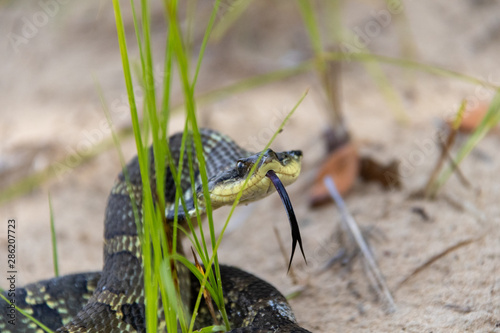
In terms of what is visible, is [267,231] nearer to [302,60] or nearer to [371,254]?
[371,254]

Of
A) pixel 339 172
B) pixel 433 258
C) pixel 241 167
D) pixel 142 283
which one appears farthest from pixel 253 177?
pixel 339 172

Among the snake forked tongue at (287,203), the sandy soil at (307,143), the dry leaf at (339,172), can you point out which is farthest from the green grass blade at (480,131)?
the snake forked tongue at (287,203)

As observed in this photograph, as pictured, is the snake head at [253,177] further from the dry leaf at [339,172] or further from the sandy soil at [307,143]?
the dry leaf at [339,172]

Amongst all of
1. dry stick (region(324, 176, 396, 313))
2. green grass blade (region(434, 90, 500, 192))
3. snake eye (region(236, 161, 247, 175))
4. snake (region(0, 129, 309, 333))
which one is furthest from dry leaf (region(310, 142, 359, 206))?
snake eye (region(236, 161, 247, 175))

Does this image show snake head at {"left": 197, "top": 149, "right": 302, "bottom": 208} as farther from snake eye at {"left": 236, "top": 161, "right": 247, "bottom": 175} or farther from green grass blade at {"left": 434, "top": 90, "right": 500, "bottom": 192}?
green grass blade at {"left": 434, "top": 90, "right": 500, "bottom": 192}

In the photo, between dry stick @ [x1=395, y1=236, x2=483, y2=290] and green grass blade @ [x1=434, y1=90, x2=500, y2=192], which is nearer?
dry stick @ [x1=395, y1=236, x2=483, y2=290]

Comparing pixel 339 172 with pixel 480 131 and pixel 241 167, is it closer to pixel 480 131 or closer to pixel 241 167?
pixel 480 131

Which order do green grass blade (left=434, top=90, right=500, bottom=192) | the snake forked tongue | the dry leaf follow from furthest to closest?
1. the dry leaf
2. green grass blade (left=434, top=90, right=500, bottom=192)
3. the snake forked tongue
